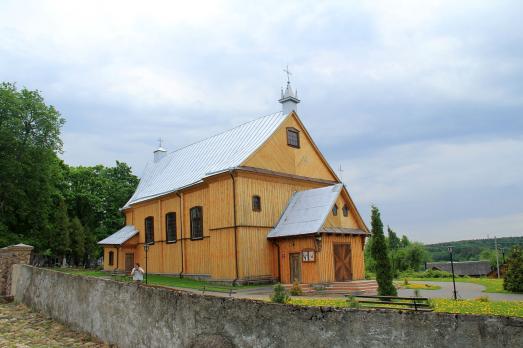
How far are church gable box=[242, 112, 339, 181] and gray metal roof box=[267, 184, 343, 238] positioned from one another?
6.83 ft

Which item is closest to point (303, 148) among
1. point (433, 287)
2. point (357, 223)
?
point (357, 223)

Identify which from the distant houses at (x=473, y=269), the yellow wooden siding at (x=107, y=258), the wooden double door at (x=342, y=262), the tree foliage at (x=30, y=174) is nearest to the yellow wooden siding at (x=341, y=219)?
the wooden double door at (x=342, y=262)

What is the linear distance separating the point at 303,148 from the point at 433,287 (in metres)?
11.0

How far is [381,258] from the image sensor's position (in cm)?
1823

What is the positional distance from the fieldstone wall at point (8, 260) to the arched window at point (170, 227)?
12190 mm

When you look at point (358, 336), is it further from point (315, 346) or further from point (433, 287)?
point (433, 287)

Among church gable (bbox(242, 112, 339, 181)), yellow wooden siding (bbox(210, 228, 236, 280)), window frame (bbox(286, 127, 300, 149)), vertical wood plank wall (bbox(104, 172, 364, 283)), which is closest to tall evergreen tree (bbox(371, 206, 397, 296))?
vertical wood plank wall (bbox(104, 172, 364, 283))

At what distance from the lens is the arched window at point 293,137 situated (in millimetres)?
27987

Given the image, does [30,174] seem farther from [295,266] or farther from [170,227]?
[295,266]

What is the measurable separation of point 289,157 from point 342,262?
727 cm

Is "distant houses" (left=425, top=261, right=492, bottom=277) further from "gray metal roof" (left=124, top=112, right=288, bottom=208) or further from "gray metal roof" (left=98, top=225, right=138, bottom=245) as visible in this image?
"gray metal roof" (left=98, top=225, right=138, bottom=245)

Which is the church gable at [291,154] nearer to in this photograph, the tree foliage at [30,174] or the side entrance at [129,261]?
the side entrance at [129,261]

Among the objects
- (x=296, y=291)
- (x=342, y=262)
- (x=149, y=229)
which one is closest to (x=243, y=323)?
(x=296, y=291)

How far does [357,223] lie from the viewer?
25.9 metres
